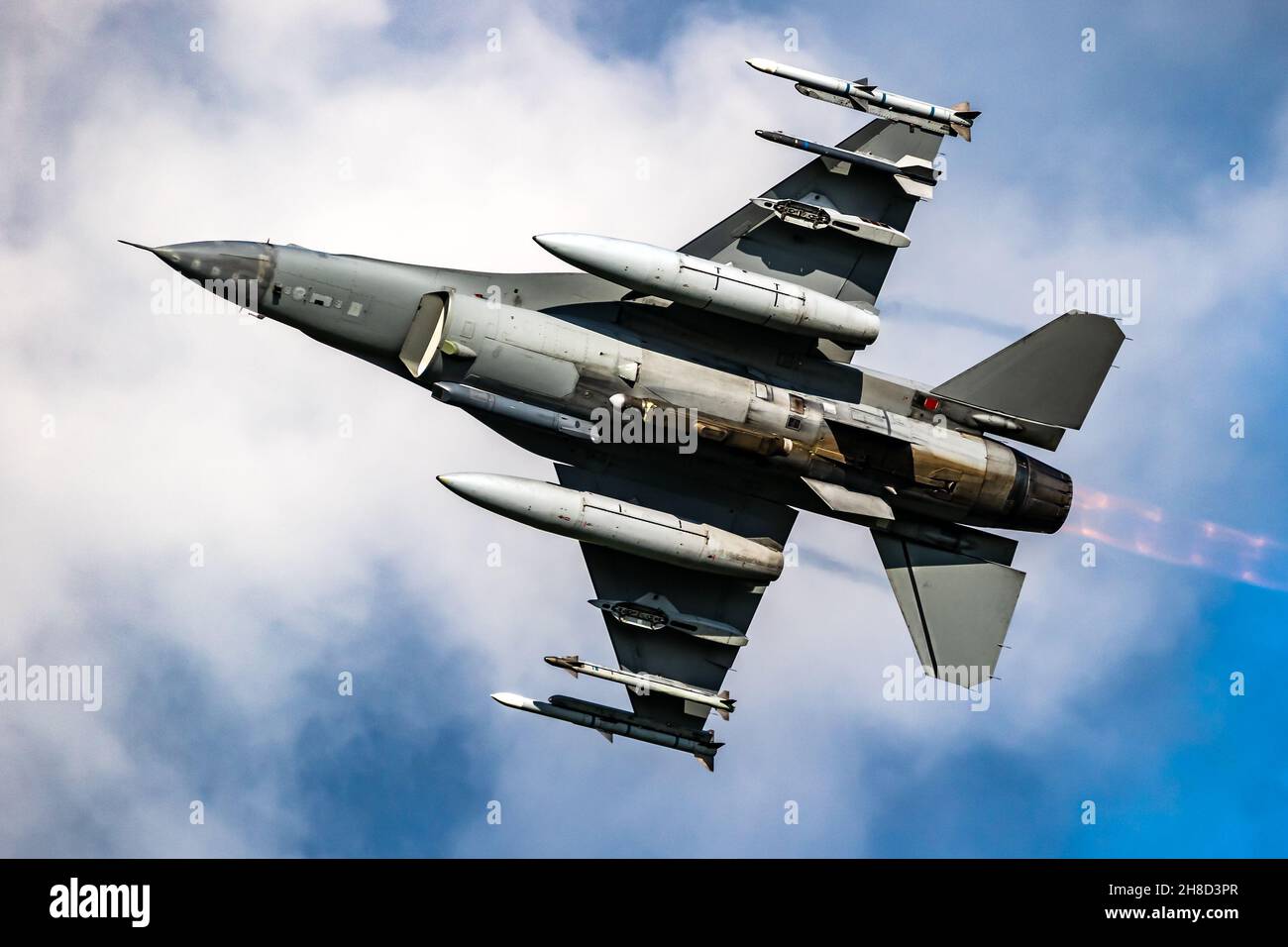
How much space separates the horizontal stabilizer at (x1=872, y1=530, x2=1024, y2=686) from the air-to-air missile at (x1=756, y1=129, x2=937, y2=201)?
6.17 meters

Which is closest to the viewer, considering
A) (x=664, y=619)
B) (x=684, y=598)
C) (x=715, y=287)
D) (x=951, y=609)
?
(x=715, y=287)

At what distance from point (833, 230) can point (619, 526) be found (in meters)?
6.16

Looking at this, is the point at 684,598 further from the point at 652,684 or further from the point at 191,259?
the point at 191,259

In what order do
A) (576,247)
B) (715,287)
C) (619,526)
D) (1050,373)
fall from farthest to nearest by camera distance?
(1050,373), (619,526), (715,287), (576,247)

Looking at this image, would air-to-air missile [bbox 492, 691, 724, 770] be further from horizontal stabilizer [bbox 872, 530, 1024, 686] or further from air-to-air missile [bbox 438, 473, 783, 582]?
horizontal stabilizer [bbox 872, 530, 1024, 686]

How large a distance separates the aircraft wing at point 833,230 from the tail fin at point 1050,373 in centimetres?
245

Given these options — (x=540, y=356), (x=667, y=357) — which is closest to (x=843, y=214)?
(x=667, y=357)

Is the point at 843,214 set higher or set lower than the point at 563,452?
higher

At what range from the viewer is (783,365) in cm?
2734

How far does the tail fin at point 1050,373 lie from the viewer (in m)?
28.2

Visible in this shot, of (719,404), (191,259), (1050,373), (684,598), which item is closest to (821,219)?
(719,404)

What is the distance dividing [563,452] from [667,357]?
7.78ft

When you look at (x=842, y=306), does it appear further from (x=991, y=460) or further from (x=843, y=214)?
(x=991, y=460)

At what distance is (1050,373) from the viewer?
28.3m
